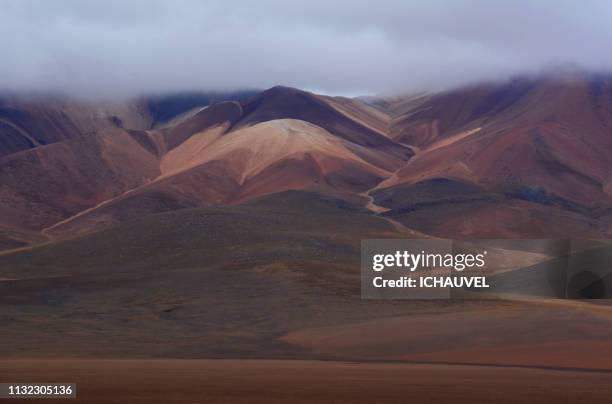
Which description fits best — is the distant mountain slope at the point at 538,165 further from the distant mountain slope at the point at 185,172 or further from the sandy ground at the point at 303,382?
the sandy ground at the point at 303,382

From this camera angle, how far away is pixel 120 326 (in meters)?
58.4

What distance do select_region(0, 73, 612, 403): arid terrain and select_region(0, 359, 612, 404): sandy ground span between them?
15 cm

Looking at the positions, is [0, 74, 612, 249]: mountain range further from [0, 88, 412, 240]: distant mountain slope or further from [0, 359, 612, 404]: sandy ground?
[0, 359, 612, 404]: sandy ground

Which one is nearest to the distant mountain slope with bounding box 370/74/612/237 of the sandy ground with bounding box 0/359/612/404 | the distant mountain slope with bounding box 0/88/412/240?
the distant mountain slope with bounding box 0/88/412/240

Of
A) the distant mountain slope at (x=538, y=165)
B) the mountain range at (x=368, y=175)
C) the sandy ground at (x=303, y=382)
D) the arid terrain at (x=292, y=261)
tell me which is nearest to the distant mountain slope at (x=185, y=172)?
the mountain range at (x=368, y=175)

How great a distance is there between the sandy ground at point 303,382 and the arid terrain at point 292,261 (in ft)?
0.49

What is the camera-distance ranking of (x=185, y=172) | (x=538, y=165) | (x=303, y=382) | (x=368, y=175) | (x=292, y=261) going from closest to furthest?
(x=303, y=382), (x=292, y=261), (x=538, y=165), (x=185, y=172), (x=368, y=175)

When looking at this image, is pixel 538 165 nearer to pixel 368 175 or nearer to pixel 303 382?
pixel 368 175

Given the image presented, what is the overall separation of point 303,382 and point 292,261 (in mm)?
50425

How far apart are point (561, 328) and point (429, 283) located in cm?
2094

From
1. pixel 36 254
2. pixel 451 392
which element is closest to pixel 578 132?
pixel 36 254

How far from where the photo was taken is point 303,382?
33.2 metres

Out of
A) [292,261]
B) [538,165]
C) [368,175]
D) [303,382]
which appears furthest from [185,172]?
[303,382]

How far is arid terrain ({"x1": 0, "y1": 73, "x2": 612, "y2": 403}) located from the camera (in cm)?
3584
